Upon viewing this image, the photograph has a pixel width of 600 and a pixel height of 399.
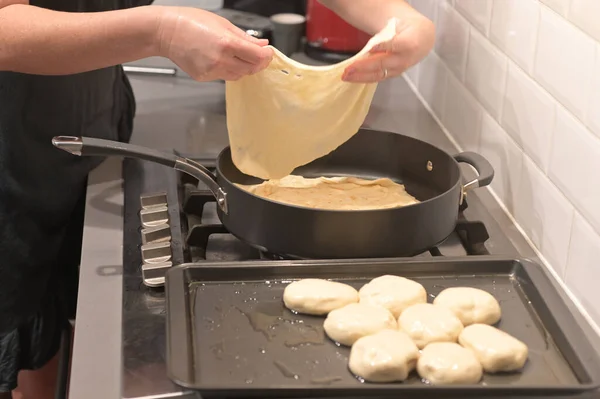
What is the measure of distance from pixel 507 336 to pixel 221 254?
0.37m

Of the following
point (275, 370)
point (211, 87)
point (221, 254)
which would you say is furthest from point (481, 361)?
point (211, 87)

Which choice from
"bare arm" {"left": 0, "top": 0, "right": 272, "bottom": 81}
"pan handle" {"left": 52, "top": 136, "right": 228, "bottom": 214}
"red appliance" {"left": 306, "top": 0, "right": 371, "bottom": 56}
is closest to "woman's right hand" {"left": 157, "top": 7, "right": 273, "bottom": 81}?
"bare arm" {"left": 0, "top": 0, "right": 272, "bottom": 81}

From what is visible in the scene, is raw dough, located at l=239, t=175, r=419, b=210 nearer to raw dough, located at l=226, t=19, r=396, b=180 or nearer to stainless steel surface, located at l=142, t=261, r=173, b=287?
raw dough, located at l=226, t=19, r=396, b=180

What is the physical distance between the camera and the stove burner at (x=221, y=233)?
3.31 feet

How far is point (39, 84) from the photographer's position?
1.14m

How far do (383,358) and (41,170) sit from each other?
64cm

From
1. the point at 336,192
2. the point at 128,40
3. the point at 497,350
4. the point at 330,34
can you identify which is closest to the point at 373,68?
the point at 336,192

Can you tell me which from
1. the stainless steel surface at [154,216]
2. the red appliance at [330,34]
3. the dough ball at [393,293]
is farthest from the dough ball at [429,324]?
the red appliance at [330,34]

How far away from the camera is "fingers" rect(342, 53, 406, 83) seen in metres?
1.03

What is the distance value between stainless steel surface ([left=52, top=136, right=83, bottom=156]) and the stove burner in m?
0.17

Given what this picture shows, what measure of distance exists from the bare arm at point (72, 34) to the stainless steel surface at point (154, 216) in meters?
0.20

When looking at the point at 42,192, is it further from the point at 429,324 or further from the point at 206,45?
the point at 429,324

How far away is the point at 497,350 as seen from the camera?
30.2 inches

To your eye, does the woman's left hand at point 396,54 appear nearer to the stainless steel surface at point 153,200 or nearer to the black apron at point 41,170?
the stainless steel surface at point 153,200
